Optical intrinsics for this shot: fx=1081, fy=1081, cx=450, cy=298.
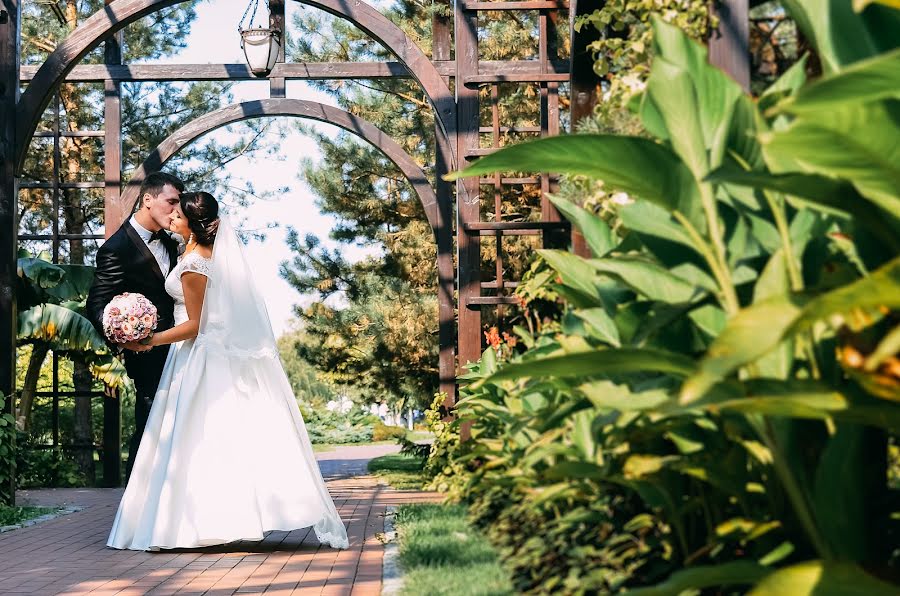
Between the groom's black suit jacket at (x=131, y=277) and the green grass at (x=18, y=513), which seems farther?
the green grass at (x=18, y=513)

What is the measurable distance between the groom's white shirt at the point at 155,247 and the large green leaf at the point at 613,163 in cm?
497

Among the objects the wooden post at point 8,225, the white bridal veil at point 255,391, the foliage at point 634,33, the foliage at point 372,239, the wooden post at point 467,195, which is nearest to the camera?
the foliage at point 634,33

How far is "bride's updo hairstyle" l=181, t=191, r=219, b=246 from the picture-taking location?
20.7 ft

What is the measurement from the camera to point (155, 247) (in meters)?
7.04

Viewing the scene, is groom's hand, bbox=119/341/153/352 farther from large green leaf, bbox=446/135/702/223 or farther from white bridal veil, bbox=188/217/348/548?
large green leaf, bbox=446/135/702/223

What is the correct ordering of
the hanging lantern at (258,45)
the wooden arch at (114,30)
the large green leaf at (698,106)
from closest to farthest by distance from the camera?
the large green leaf at (698,106), the wooden arch at (114,30), the hanging lantern at (258,45)

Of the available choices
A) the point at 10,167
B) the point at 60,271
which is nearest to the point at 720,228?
the point at 10,167

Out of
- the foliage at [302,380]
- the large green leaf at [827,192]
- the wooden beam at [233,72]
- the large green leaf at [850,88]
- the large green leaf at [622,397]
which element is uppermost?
the wooden beam at [233,72]

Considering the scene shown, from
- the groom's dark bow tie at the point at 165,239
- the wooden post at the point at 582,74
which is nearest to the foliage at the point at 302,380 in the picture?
the groom's dark bow tie at the point at 165,239

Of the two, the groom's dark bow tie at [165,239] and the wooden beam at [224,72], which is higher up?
the wooden beam at [224,72]

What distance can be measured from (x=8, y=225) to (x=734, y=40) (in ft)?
20.7

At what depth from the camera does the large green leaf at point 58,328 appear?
11188mm

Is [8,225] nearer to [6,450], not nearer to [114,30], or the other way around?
[6,450]

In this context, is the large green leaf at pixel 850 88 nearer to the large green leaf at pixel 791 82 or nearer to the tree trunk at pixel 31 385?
the large green leaf at pixel 791 82
